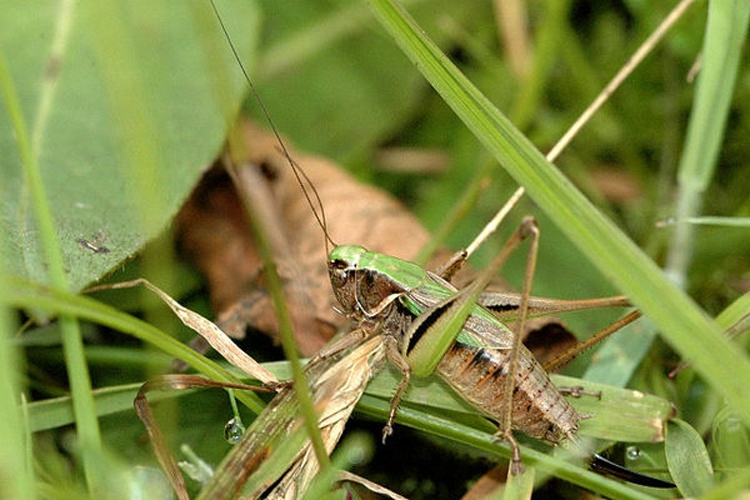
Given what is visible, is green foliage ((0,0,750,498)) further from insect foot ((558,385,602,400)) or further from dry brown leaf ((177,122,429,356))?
dry brown leaf ((177,122,429,356))

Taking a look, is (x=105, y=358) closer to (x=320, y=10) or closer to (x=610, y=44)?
(x=320, y=10)

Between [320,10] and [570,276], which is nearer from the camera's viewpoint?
[570,276]

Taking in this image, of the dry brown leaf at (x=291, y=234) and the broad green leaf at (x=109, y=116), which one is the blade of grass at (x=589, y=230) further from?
the dry brown leaf at (x=291, y=234)

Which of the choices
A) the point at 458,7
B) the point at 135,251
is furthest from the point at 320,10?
the point at 135,251

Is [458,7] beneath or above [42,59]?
above

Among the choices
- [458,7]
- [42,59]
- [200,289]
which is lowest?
[200,289]

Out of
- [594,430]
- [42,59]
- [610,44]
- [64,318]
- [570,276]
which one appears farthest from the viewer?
[610,44]

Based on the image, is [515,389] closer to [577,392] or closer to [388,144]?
[577,392]

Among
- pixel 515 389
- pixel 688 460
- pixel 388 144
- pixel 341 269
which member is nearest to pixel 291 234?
pixel 341 269
